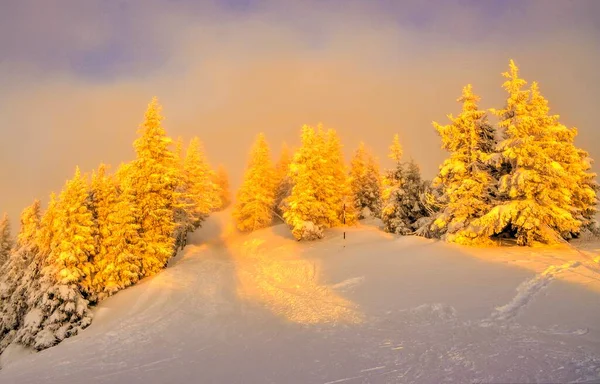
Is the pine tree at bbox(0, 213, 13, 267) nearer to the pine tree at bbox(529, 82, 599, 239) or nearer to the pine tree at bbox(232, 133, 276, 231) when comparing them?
the pine tree at bbox(232, 133, 276, 231)

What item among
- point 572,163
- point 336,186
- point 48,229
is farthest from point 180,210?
point 572,163

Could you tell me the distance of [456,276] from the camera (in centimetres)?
1755

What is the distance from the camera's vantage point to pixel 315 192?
4000cm

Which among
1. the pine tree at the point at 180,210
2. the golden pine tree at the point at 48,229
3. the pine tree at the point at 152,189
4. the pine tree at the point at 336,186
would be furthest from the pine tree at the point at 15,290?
the pine tree at the point at 336,186

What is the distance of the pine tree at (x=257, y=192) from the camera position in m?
50.7

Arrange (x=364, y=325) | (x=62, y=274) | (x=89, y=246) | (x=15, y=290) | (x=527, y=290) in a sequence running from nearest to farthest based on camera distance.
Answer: (x=364, y=325), (x=527, y=290), (x=62, y=274), (x=89, y=246), (x=15, y=290)

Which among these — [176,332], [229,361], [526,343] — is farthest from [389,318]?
[176,332]

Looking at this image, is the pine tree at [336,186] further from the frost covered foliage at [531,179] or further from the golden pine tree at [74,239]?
the golden pine tree at [74,239]

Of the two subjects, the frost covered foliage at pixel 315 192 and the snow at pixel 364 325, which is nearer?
the snow at pixel 364 325

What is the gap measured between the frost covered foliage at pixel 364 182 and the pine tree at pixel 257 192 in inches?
495

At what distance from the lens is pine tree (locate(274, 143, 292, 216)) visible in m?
56.6

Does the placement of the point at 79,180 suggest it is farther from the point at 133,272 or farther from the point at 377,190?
the point at 377,190

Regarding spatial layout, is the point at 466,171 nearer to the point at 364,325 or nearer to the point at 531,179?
the point at 531,179

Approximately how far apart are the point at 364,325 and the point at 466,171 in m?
16.7
